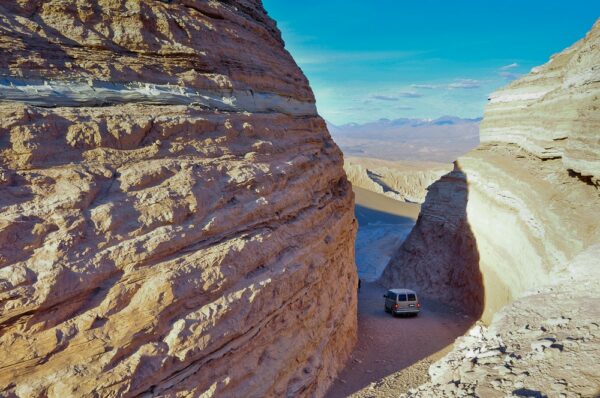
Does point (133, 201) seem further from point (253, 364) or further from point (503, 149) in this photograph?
point (503, 149)

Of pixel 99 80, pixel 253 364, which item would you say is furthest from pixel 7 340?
pixel 99 80

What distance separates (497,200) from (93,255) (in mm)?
10901

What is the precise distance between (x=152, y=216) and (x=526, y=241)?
8.74 meters

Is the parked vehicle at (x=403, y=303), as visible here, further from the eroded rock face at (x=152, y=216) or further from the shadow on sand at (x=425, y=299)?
the eroded rock face at (x=152, y=216)

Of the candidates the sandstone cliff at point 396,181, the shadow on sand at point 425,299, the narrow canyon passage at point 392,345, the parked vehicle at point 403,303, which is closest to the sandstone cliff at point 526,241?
the shadow on sand at point 425,299

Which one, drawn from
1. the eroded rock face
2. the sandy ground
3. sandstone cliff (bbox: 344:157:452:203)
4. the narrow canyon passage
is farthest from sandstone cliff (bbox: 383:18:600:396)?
sandstone cliff (bbox: 344:157:452:203)

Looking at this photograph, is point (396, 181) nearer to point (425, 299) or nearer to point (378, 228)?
point (378, 228)

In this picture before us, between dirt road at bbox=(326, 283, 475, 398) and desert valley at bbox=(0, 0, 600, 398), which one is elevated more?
desert valley at bbox=(0, 0, 600, 398)


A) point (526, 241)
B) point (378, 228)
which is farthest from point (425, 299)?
point (378, 228)

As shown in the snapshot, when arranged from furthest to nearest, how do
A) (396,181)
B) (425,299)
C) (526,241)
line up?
(396,181)
(425,299)
(526,241)

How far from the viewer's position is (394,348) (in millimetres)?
9523

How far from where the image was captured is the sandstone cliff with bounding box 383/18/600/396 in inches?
183

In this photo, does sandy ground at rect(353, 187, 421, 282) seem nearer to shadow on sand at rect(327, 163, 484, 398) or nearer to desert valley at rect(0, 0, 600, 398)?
shadow on sand at rect(327, 163, 484, 398)

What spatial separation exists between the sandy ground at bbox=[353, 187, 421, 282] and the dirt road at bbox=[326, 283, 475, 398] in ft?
20.3
